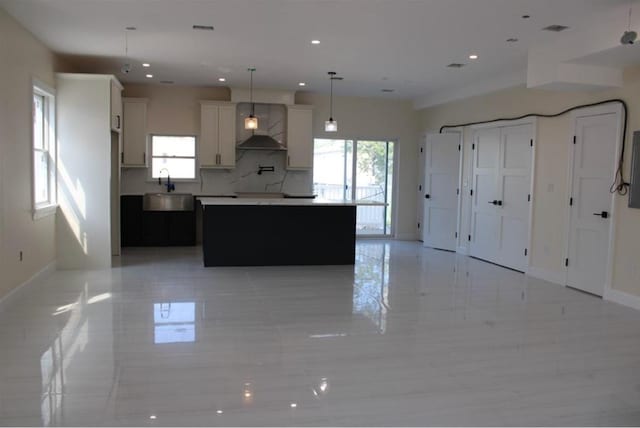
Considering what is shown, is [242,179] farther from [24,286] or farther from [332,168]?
[24,286]

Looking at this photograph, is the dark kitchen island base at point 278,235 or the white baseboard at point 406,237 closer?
the dark kitchen island base at point 278,235

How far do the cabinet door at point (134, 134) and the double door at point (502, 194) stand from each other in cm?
562

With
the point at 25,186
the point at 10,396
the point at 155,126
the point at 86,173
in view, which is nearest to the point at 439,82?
the point at 155,126

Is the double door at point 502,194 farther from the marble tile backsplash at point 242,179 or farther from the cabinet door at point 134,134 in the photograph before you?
the cabinet door at point 134,134

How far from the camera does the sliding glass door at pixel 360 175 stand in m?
10.4

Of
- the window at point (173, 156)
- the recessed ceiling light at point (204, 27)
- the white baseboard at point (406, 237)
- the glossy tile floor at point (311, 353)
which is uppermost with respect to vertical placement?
the recessed ceiling light at point (204, 27)

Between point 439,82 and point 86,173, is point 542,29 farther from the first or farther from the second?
point 86,173

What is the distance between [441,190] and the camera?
9.65 meters

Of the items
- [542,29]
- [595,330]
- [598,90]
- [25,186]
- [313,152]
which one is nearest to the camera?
[595,330]

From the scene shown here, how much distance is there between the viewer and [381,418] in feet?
9.80

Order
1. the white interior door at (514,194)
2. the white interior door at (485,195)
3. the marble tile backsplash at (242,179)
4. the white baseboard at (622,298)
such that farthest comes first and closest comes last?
the marble tile backsplash at (242,179) < the white interior door at (485,195) < the white interior door at (514,194) < the white baseboard at (622,298)

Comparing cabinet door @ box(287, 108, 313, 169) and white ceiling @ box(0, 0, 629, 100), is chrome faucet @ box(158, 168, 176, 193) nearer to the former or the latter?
white ceiling @ box(0, 0, 629, 100)

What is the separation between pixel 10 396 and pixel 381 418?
2200 millimetres

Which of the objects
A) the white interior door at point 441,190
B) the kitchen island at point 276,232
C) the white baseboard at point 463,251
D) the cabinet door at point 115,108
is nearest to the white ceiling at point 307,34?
the cabinet door at point 115,108
